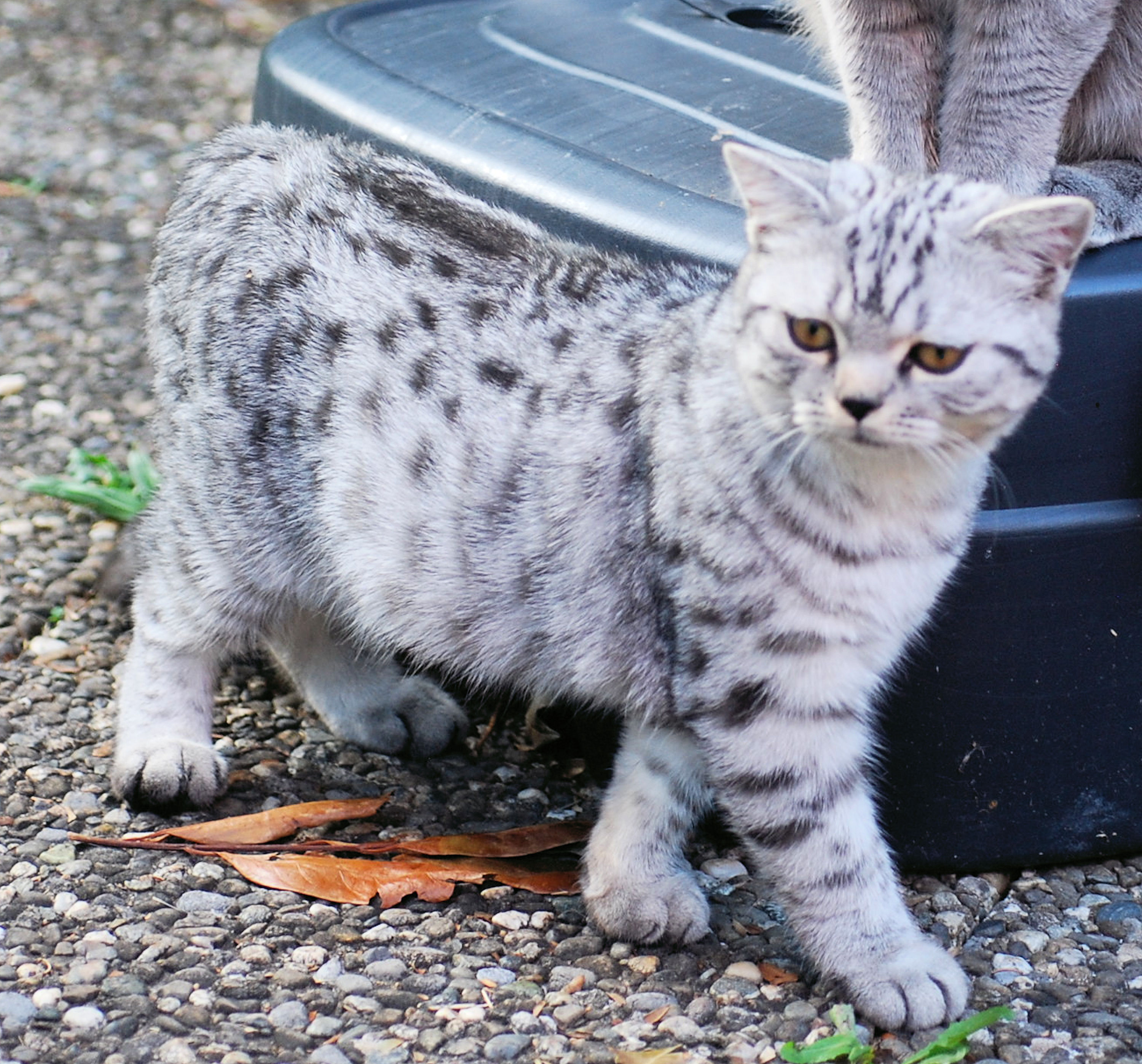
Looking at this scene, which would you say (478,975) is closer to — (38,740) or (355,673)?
(355,673)

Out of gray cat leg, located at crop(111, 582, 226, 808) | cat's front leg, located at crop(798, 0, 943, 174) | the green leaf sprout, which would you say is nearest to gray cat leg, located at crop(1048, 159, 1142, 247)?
cat's front leg, located at crop(798, 0, 943, 174)

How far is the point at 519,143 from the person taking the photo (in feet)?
9.62

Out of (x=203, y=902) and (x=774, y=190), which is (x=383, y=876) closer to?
(x=203, y=902)

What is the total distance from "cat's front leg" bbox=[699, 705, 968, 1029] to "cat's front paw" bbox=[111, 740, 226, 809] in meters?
0.99

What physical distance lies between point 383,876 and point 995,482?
1.21 metres

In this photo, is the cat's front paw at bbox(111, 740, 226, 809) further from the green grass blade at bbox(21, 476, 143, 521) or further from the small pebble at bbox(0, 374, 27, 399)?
the small pebble at bbox(0, 374, 27, 399)

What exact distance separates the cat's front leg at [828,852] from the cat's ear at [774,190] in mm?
705

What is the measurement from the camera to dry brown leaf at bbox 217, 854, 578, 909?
2604 millimetres

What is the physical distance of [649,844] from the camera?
257 cm

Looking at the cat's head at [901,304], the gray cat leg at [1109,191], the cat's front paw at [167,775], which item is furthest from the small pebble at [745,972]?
the gray cat leg at [1109,191]

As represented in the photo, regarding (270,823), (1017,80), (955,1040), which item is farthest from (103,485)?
(955,1040)

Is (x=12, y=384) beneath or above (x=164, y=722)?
beneath

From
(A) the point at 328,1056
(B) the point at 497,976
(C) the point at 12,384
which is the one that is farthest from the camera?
(C) the point at 12,384

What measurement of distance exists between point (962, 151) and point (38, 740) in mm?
2028
